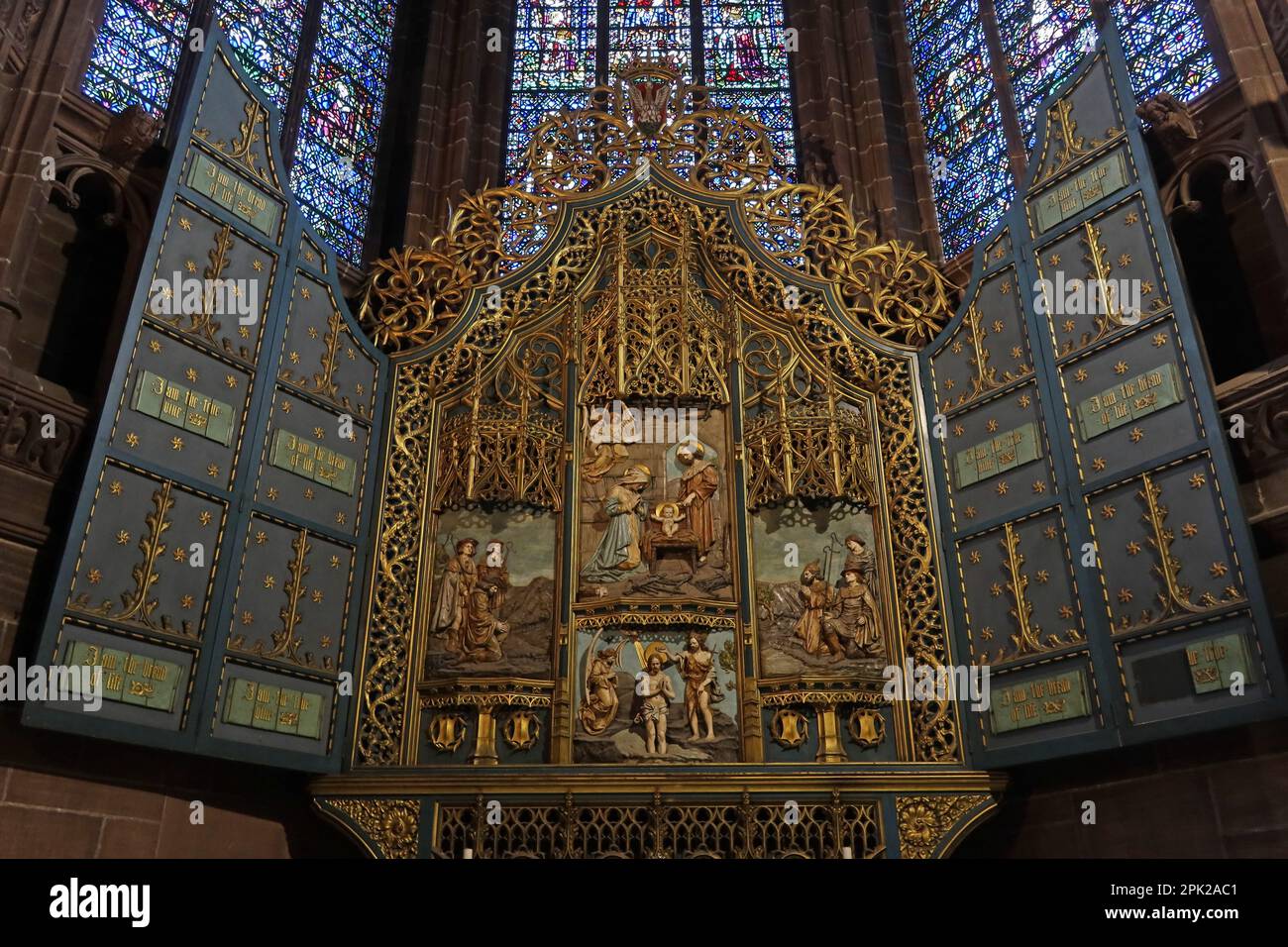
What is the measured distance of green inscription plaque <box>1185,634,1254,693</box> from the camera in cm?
745

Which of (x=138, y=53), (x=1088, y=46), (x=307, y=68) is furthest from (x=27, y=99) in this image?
(x=1088, y=46)

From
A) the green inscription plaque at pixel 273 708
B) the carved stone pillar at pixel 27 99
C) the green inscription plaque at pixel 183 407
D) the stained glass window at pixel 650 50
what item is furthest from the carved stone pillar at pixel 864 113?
the green inscription plaque at pixel 273 708

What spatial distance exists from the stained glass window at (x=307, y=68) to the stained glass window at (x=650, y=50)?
1.92 metres

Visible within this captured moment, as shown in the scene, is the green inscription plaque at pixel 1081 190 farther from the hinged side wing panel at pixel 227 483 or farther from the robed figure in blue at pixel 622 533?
the hinged side wing panel at pixel 227 483

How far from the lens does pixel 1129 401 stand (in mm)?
8648

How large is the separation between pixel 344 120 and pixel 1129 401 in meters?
10.1

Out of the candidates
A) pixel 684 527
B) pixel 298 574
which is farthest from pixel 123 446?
pixel 684 527

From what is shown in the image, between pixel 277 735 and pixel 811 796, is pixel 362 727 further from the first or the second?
pixel 811 796

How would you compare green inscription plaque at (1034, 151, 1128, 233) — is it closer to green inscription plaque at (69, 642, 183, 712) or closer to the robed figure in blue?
the robed figure in blue

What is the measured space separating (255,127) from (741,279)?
4.74 m

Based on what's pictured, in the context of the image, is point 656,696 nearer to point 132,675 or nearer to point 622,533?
point 622,533

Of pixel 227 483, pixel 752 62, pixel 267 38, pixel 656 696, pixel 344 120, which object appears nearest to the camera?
pixel 227 483

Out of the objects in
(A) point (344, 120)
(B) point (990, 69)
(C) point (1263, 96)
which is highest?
(B) point (990, 69)

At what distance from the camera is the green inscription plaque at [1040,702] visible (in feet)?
27.4
